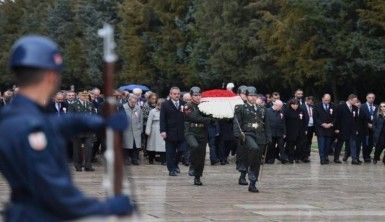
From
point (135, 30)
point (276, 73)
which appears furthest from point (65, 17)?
point (276, 73)

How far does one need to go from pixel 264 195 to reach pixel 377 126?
10314 millimetres

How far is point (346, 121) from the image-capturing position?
26.8 metres

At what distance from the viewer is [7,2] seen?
118625mm

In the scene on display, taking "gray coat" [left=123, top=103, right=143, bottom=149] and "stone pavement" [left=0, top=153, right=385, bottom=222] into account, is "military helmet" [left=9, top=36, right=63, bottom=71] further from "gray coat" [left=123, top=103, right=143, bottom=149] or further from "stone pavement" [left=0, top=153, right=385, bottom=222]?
"gray coat" [left=123, top=103, right=143, bottom=149]

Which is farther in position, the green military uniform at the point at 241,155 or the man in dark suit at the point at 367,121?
the man in dark suit at the point at 367,121

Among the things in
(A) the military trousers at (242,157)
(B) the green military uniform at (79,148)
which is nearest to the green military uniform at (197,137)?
(A) the military trousers at (242,157)

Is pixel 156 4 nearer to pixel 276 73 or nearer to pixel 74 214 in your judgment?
pixel 276 73

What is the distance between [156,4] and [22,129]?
69392 mm

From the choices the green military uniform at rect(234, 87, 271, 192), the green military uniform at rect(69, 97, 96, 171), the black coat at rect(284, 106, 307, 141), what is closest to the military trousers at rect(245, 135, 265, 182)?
the green military uniform at rect(234, 87, 271, 192)

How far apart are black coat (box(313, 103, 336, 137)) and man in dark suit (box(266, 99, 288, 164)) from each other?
0.90m

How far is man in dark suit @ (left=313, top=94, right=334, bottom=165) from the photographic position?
26.6 metres

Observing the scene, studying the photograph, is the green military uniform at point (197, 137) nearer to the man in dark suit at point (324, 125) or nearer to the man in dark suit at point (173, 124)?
the man in dark suit at point (173, 124)

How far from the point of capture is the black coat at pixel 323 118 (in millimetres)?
26766

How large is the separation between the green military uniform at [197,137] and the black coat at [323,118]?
8232mm
